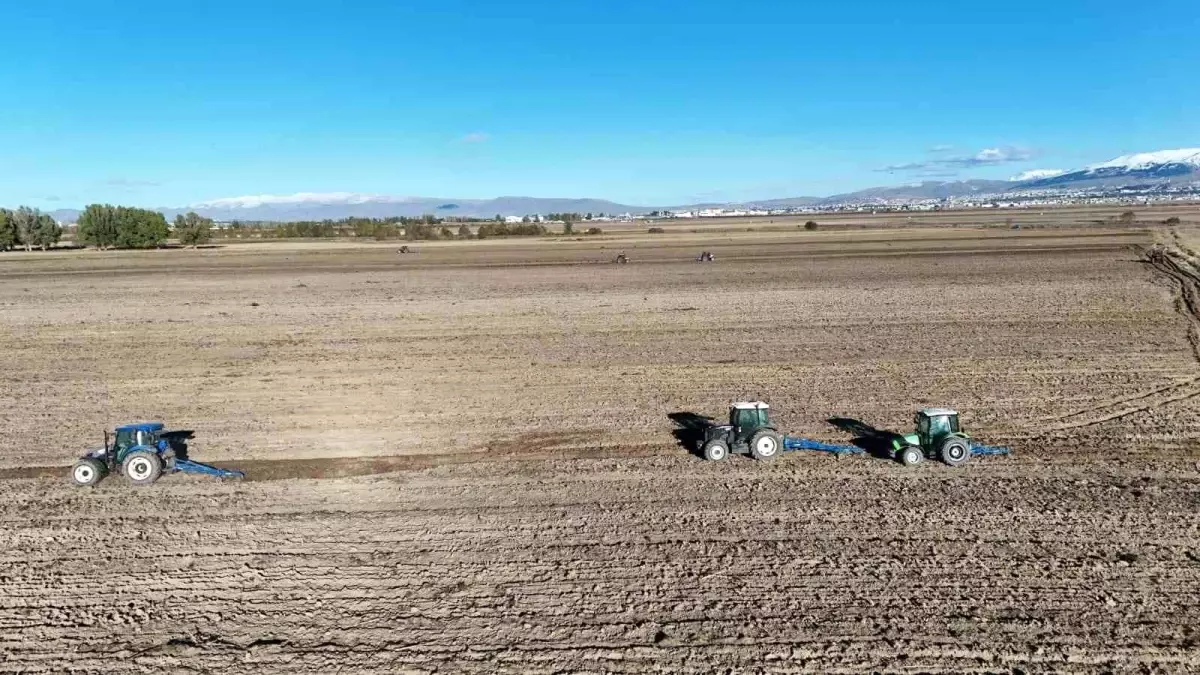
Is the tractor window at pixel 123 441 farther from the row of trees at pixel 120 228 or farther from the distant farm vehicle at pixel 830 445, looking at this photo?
the row of trees at pixel 120 228

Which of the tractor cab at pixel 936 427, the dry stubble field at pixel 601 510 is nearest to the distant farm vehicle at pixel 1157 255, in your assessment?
the dry stubble field at pixel 601 510

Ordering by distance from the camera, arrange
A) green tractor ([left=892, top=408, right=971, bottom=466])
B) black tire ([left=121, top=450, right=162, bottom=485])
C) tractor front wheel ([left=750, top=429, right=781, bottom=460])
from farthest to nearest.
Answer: tractor front wheel ([left=750, top=429, right=781, bottom=460]), green tractor ([left=892, top=408, right=971, bottom=466]), black tire ([left=121, top=450, right=162, bottom=485])

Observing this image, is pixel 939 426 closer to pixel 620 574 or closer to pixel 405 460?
pixel 620 574

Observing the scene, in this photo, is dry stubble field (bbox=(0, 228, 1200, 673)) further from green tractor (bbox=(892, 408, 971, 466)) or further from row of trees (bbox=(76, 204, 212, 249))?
row of trees (bbox=(76, 204, 212, 249))

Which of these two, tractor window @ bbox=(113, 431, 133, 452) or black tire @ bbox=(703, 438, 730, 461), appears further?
black tire @ bbox=(703, 438, 730, 461)

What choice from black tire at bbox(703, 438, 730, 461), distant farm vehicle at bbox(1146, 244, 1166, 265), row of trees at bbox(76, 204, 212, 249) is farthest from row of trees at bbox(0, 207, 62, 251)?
distant farm vehicle at bbox(1146, 244, 1166, 265)

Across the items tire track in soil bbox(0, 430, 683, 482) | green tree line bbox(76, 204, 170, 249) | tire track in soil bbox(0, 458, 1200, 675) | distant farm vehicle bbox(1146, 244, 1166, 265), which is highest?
green tree line bbox(76, 204, 170, 249)

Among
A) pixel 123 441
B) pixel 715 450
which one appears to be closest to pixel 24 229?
pixel 123 441
